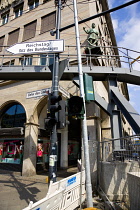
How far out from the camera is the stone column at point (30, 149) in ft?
35.8

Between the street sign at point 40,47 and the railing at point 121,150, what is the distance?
4.26m

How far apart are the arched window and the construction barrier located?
9544 millimetres

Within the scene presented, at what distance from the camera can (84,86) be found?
16.5ft

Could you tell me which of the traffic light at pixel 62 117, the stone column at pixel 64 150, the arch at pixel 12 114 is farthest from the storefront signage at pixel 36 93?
the traffic light at pixel 62 117

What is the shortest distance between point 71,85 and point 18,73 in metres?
4.34

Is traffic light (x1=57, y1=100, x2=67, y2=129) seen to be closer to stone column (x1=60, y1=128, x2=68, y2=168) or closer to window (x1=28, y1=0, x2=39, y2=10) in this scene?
stone column (x1=60, y1=128, x2=68, y2=168)

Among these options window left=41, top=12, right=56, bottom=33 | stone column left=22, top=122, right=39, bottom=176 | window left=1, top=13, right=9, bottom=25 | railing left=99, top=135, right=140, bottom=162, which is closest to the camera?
railing left=99, top=135, right=140, bottom=162

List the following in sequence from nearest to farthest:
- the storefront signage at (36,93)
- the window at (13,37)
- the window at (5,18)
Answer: the storefront signage at (36,93), the window at (13,37), the window at (5,18)

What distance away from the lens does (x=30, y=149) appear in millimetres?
11367

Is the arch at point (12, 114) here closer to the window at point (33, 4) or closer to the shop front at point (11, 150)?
the shop front at point (11, 150)

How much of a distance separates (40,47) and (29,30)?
44.7 feet

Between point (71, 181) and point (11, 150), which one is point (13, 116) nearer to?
point (11, 150)

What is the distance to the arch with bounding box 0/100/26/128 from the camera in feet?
45.0

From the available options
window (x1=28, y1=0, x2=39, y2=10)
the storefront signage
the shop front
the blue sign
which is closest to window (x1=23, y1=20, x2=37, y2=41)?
window (x1=28, y1=0, x2=39, y2=10)
